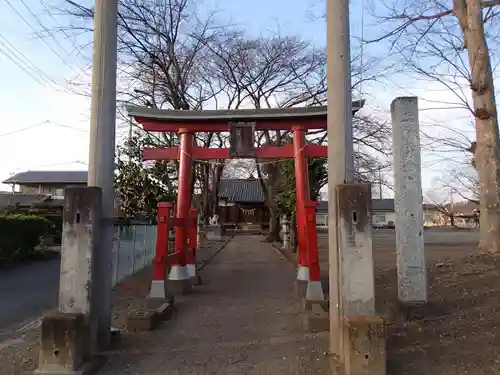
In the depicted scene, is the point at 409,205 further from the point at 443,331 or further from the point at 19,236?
the point at 19,236

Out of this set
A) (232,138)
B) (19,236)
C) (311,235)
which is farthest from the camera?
(19,236)

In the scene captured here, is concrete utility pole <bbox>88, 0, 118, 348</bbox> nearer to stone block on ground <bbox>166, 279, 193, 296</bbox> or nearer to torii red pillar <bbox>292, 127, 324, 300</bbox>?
torii red pillar <bbox>292, 127, 324, 300</bbox>

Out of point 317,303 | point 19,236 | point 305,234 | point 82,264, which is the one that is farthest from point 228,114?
point 19,236

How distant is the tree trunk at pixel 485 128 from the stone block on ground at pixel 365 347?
22.9 feet

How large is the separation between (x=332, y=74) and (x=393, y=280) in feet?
18.3

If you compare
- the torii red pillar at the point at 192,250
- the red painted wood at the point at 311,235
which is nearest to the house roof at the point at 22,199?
the torii red pillar at the point at 192,250

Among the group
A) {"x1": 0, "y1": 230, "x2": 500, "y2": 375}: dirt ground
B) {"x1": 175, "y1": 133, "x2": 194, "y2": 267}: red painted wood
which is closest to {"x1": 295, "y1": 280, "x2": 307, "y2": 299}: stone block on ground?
{"x1": 0, "y1": 230, "x2": 500, "y2": 375}: dirt ground

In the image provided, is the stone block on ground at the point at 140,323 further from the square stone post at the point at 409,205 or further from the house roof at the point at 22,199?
the house roof at the point at 22,199

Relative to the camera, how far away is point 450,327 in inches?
243

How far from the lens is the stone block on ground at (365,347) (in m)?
4.54

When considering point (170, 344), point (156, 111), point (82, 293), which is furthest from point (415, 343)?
point (156, 111)

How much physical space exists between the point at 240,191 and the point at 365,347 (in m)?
49.5

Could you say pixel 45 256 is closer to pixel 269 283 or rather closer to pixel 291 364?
pixel 269 283

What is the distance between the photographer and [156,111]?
35.4ft
